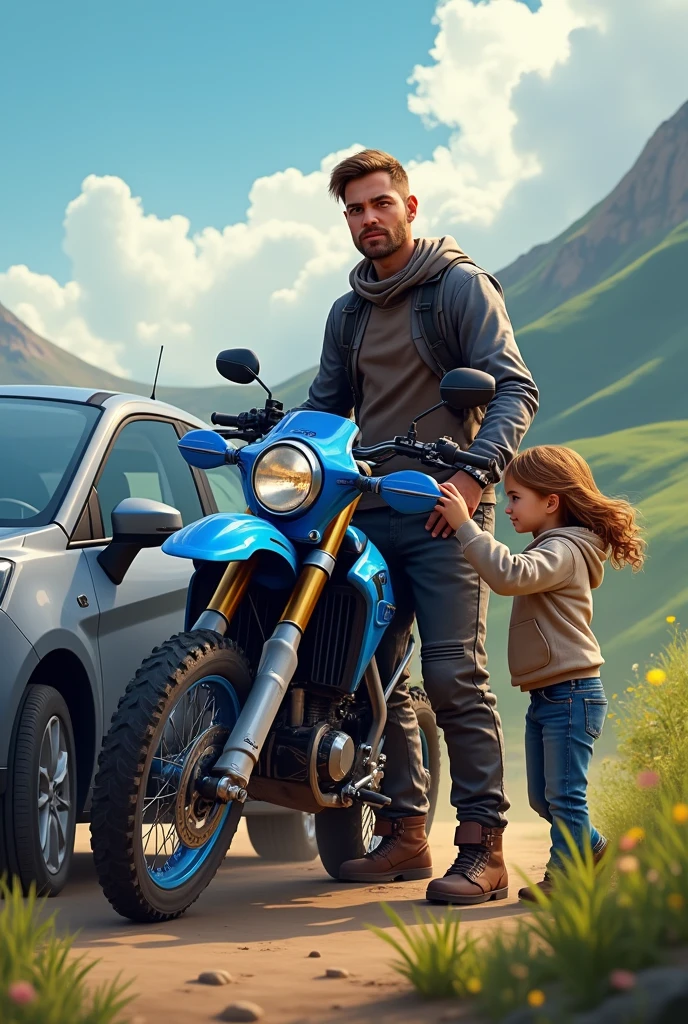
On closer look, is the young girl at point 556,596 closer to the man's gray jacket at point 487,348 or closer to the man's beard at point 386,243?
the man's gray jacket at point 487,348

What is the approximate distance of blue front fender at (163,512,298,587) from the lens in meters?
4.15

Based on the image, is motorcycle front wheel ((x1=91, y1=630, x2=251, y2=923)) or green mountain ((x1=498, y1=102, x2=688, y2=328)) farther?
green mountain ((x1=498, y1=102, x2=688, y2=328))

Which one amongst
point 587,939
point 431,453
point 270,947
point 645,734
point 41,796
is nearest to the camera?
point 587,939

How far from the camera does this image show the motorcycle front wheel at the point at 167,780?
4012 mm

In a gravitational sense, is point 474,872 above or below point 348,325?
below

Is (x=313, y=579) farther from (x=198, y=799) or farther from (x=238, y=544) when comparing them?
(x=198, y=799)

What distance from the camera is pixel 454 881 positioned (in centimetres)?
476

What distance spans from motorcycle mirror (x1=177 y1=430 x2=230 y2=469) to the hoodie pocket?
3.75 ft

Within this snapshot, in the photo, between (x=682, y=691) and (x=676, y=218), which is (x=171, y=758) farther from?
(x=676, y=218)

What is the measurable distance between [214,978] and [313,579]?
1.46 m

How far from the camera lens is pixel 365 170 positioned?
5188mm

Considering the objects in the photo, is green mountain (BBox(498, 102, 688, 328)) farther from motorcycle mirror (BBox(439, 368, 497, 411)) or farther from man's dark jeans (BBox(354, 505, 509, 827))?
motorcycle mirror (BBox(439, 368, 497, 411))

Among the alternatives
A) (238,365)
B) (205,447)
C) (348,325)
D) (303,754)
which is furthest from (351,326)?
(303,754)

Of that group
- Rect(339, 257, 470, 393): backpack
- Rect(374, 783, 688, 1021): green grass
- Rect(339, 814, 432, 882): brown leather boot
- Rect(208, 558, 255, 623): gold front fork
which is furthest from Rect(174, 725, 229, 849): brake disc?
Rect(339, 257, 470, 393): backpack
